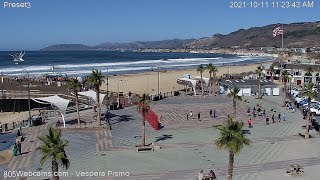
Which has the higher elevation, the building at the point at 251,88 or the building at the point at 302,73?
the building at the point at 302,73

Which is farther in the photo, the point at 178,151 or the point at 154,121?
the point at 154,121

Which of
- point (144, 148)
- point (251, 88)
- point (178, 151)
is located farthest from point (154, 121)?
point (251, 88)

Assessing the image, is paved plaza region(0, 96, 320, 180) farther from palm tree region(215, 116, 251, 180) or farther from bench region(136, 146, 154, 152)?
palm tree region(215, 116, 251, 180)

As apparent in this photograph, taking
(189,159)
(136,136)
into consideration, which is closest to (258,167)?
(189,159)

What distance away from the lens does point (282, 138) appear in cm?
3672

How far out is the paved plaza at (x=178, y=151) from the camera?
27234 mm

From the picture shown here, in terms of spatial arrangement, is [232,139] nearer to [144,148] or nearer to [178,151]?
[178,151]

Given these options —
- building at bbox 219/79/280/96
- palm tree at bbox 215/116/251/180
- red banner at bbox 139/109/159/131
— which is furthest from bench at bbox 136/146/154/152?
building at bbox 219/79/280/96

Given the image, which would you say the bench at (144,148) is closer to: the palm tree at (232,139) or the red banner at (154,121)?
the red banner at (154,121)

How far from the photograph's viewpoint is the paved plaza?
89.4ft

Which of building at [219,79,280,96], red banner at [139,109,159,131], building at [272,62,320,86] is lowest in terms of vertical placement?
red banner at [139,109,159,131]

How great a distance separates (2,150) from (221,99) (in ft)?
119

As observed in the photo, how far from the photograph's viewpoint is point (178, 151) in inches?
1261

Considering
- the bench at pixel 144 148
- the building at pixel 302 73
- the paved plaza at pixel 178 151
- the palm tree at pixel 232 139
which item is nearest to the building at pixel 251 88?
the building at pixel 302 73
